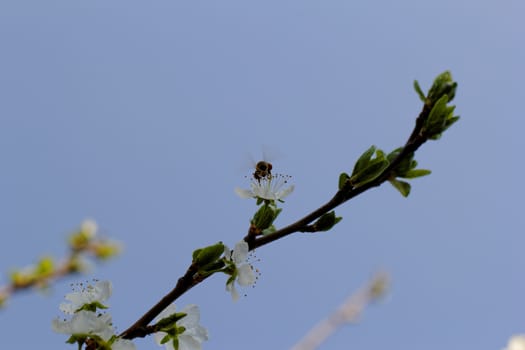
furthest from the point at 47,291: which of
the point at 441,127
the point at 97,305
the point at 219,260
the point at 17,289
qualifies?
the point at 441,127

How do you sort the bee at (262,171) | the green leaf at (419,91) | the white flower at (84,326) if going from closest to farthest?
the white flower at (84,326)
the green leaf at (419,91)
the bee at (262,171)

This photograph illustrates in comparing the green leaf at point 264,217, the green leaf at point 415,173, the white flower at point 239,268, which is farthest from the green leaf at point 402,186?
the white flower at point 239,268

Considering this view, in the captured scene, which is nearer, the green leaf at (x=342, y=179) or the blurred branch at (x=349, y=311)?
the green leaf at (x=342, y=179)

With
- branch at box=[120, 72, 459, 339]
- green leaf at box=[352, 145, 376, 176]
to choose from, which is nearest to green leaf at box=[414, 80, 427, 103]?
branch at box=[120, 72, 459, 339]

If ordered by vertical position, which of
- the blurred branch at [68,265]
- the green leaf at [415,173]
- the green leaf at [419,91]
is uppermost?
the blurred branch at [68,265]

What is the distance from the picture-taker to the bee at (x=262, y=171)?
1877mm

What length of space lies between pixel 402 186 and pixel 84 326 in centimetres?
94

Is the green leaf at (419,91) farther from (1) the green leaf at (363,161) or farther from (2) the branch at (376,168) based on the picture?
(1) the green leaf at (363,161)

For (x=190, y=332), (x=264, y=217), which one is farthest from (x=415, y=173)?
(x=190, y=332)

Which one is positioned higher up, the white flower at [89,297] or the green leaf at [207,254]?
the white flower at [89,297]

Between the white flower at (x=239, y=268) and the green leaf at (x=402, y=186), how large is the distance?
18.8 inches

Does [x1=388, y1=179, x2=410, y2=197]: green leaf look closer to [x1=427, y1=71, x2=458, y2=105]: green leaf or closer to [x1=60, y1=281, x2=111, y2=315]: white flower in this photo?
[x1=427, y1=71, x2=458, y2=105]: green leaf

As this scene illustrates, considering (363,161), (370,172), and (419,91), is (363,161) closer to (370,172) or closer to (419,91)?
(370,172)

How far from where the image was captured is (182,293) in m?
1.41
